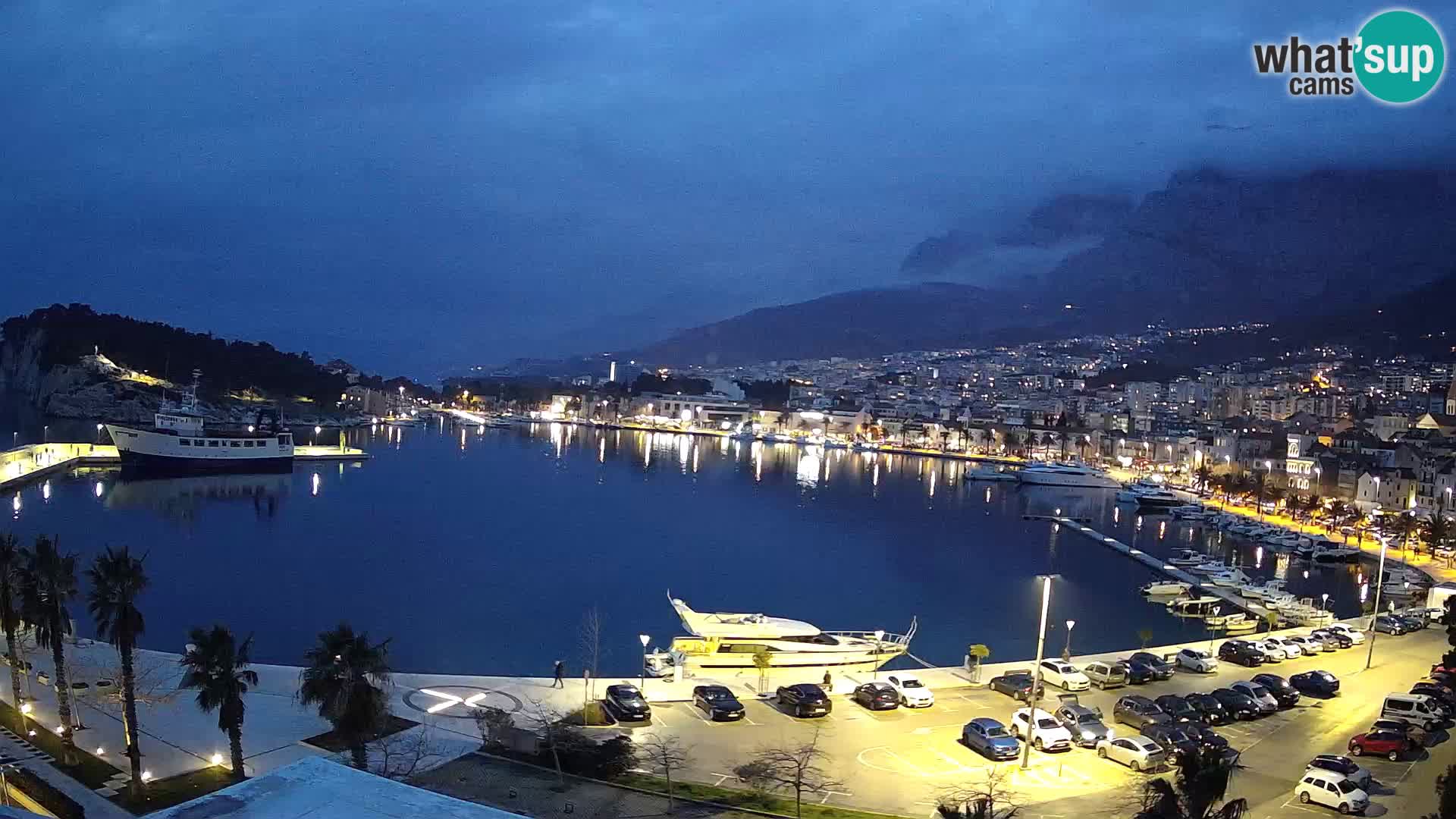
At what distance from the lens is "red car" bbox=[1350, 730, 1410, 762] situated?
11.6m

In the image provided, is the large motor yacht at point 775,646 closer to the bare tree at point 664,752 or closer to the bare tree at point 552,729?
the bare tree at point 552,729

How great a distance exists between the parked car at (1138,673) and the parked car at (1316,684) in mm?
2022

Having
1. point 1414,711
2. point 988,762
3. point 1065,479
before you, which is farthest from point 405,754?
point 1065,479

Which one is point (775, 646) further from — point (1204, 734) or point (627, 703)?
point (1204, 734)

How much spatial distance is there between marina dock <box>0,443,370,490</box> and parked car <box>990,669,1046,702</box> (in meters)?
36.2

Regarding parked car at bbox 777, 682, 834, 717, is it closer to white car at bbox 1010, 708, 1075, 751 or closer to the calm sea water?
white car at bbox 1010, 708, 1075, 751

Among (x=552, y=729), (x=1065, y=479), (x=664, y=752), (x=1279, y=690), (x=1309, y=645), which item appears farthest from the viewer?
(x=1065, y=479)

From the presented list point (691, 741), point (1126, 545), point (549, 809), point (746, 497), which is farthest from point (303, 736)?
point (746, 497)

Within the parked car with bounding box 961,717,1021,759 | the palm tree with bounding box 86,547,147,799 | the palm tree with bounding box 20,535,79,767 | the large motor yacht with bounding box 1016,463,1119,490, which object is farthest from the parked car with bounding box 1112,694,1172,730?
the large motor yacht with bounding box 1016,463,1119,490

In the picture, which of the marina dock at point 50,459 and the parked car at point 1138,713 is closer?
the parked car at point 1138,713

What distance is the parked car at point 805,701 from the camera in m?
12.7

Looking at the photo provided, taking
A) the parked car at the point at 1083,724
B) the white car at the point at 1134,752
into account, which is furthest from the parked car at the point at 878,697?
the white car at the point at 1134,752

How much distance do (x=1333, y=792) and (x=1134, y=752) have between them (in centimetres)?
207

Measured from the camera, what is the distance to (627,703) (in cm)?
1227
